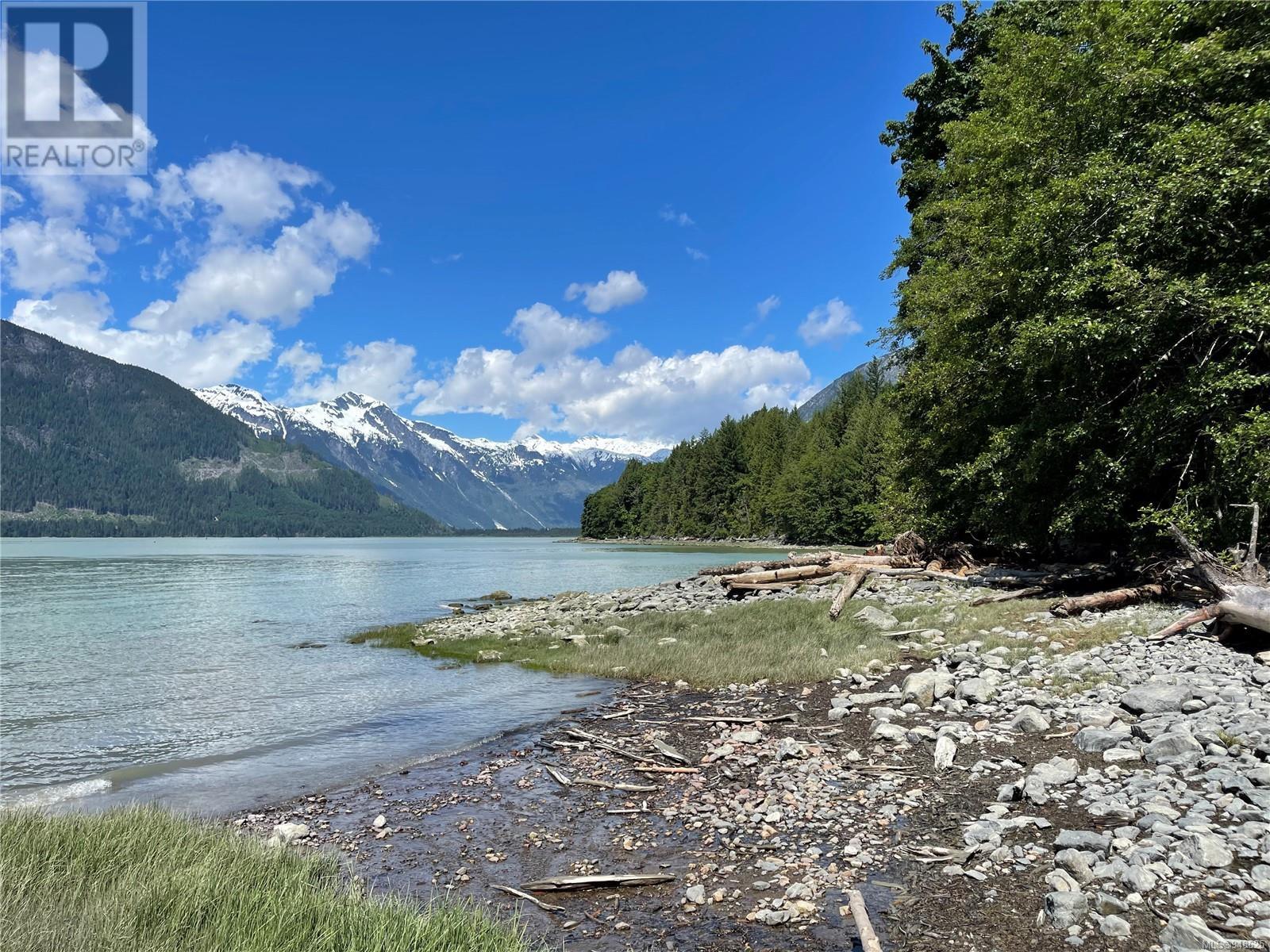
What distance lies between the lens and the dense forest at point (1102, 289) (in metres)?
14.3

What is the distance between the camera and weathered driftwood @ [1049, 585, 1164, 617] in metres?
16.6

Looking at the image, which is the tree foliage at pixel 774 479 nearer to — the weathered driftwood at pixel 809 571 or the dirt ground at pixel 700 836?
the weathered driftwood at pixel 809 571

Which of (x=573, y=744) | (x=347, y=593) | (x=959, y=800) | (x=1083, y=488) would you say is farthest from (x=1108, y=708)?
(x=347, y=593)

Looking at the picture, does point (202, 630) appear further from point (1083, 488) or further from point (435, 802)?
point (1083, 488)

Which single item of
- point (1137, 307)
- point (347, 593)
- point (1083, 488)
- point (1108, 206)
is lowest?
point (347, 593)

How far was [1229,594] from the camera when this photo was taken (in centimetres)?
1202

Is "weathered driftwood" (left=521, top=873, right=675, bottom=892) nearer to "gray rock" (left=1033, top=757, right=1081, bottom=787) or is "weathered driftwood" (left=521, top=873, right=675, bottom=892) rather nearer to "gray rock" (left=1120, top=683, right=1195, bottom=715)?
"gray rock" (left=1033, top=757, right=1081, bottom=787)

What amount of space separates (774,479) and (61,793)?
124107 mm

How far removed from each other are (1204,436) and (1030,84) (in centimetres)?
1302

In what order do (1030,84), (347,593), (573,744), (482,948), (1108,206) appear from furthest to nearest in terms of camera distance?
(347,593) → (1030,84) → (1108,206) → (573,744) → (482,948)

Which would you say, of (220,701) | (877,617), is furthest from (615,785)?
(220,701)

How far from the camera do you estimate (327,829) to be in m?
9.77

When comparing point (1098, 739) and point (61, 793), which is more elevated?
point (1098, 739)

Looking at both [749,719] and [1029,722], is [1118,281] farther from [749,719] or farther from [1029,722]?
[749,719]
